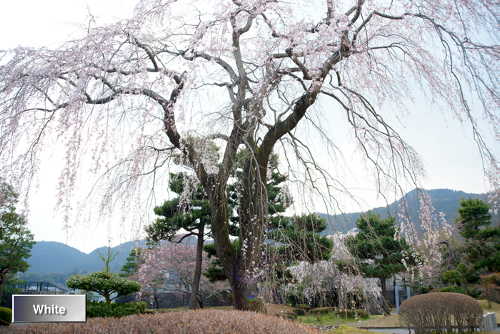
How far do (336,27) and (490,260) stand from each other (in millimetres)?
12405

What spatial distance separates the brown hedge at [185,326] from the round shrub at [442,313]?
5.65m

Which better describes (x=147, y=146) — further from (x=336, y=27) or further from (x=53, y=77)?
(x=336, y=27)

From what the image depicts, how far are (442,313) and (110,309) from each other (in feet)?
23.5

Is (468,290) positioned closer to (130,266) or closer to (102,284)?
(102,284)

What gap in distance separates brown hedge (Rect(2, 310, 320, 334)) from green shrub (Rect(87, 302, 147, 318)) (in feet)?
17.6

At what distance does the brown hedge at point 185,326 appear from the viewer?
10.2 feet

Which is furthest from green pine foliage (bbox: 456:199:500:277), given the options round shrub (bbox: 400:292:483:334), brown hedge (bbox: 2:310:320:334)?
brown hedge (bbox: 2:310:320:334)

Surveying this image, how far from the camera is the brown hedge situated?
10.2ft

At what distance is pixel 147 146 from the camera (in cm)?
462

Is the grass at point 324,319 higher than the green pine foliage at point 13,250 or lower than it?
lower

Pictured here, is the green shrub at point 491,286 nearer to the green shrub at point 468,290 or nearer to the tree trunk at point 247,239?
the green shrub at point 468,290

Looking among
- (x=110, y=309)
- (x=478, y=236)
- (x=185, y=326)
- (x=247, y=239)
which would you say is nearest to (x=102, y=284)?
(x=110, y=309)

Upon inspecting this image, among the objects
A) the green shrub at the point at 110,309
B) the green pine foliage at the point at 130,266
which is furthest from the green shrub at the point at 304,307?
the green shrub at the point at 110,309

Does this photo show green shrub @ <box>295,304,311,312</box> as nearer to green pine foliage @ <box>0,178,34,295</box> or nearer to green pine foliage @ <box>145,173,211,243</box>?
green pine foliage @ <box>145,173,211,243</box>
